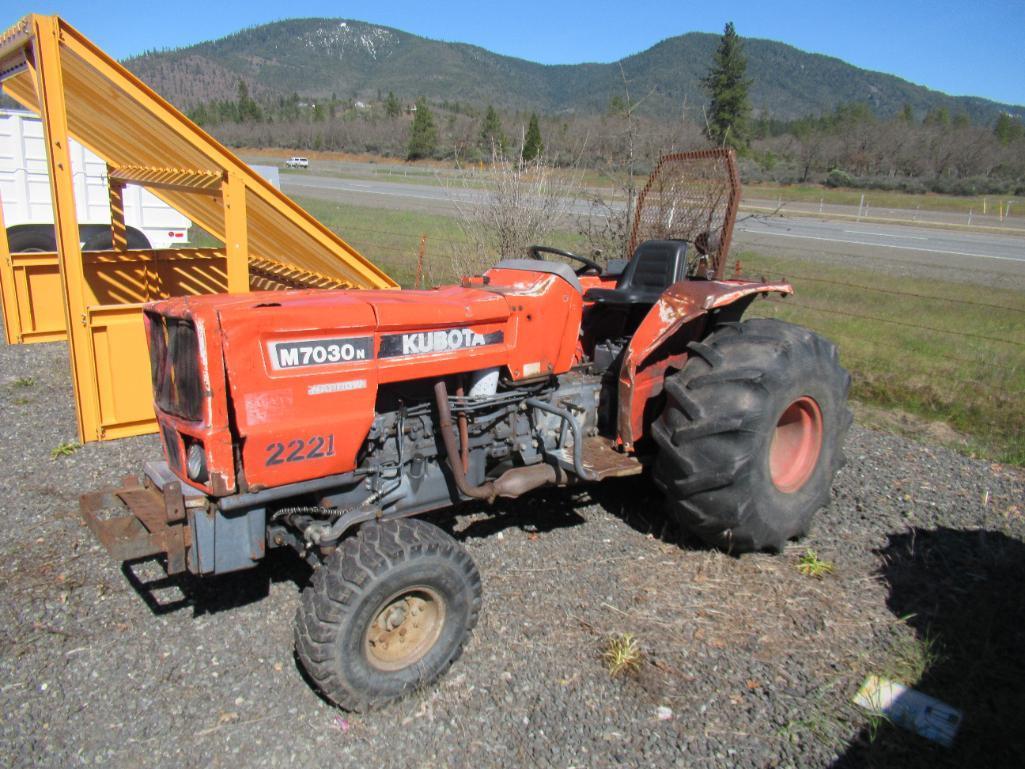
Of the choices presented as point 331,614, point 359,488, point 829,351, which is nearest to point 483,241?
point 829,351

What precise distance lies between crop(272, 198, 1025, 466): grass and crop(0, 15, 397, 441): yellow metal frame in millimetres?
3684

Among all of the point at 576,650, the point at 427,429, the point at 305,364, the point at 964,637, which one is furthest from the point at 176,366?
the point at 964,637

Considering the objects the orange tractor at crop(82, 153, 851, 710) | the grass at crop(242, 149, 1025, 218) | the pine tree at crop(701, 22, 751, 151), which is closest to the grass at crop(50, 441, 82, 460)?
the orange tractor at crop(82, 153, 851, 710)

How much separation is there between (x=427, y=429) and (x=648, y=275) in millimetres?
1845

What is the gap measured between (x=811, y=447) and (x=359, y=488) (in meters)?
2.50

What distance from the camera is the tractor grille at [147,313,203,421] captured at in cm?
272

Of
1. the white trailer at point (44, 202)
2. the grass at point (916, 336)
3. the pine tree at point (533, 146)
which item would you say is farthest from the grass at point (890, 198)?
the white trailer at point (44, 202)

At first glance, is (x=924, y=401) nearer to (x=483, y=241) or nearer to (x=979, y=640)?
(x=979, y=640)

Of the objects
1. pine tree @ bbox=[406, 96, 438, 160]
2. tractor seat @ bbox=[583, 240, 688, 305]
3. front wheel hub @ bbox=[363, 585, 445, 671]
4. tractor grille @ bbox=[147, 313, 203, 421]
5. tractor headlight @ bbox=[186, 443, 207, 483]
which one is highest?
pine tree @ bbox=[406, 96, 438, 160]

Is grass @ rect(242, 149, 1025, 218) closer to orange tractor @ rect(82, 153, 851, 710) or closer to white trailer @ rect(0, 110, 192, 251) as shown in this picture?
white trailer @ rect(0, 110, 192, 251)

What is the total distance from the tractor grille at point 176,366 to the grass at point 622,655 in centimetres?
187

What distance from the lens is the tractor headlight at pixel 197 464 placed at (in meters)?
A: 2.76

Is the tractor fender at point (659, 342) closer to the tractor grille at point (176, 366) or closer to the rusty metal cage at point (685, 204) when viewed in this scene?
the rusty metal cage at point (685, 204)

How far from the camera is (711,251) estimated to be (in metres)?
4.87
